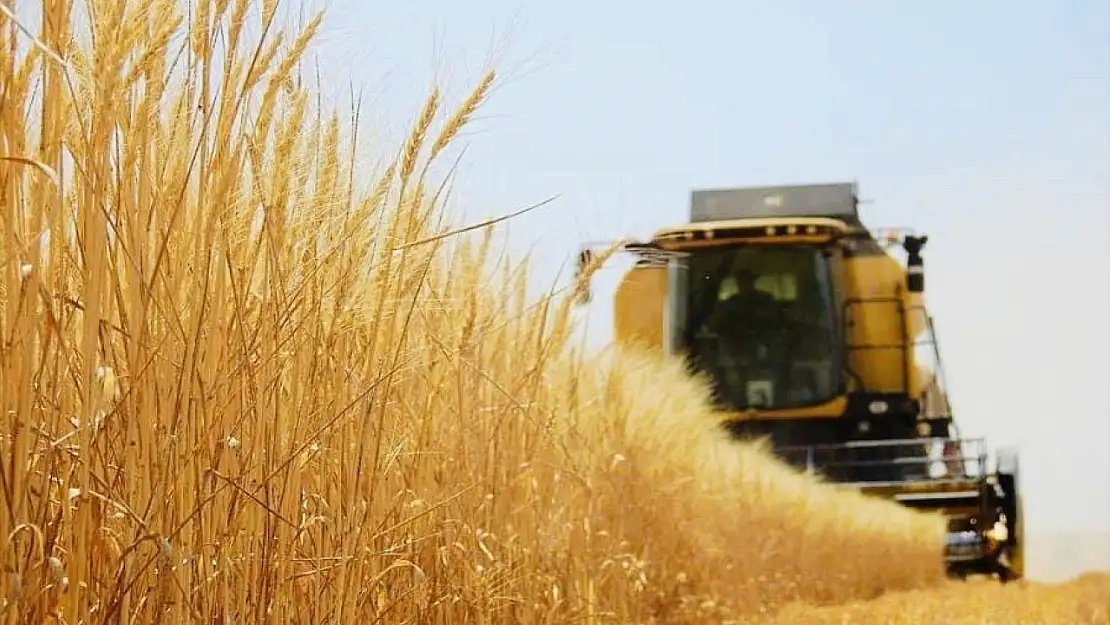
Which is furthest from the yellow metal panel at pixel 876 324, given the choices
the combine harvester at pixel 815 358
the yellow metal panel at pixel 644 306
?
the yellow metal panel at pixel 644 306

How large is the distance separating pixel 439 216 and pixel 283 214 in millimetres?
757

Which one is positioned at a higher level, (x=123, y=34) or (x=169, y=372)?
(x=123, y=34)

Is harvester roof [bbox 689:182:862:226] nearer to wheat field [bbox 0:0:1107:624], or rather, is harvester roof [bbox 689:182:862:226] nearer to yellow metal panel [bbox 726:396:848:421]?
yellow metal panel [bbox 726:396:848:421]

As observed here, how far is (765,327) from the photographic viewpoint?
9273 millimetres

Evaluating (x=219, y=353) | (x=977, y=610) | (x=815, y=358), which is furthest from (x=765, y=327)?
(x=219, y=353)

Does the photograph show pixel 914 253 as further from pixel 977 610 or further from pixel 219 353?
pixel 219 353

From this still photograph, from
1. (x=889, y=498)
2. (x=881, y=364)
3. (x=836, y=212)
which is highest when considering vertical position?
(x=836, y=212)

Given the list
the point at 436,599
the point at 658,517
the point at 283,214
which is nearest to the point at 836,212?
the point at 658,517

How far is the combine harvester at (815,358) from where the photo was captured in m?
9.24

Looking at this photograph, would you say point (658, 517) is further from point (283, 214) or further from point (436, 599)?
point (283, 214)

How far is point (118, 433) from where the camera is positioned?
5.75ft

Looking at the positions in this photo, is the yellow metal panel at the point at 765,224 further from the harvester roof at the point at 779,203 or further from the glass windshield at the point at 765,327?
the harvester roof at the point at 779,203

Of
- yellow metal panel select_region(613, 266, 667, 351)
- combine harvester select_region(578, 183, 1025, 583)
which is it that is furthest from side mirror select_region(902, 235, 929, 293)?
yellow metal panel select_region(613, 266, 667, 351)

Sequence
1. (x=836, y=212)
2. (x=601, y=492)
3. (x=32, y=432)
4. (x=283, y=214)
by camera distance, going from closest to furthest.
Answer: (x=32, y=432)
(x=283, y=214)
(x=601, y=492)
(x=836, y=212)
